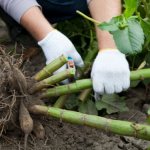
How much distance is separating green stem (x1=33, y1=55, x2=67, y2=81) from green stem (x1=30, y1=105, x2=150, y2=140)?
12cm

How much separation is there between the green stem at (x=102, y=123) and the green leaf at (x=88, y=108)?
25 centimetres

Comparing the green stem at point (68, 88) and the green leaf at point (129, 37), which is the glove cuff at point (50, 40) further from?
the green leaf at point (129, 37)

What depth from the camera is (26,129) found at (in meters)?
1.46

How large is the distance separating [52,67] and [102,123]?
0.32 meters

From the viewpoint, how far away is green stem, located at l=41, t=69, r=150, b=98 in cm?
150

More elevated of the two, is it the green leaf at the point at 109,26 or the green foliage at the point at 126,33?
the green leaf at the point at 109,26

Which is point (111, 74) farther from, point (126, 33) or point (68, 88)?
point (126, 33)

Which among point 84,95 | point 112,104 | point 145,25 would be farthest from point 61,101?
point 145,25

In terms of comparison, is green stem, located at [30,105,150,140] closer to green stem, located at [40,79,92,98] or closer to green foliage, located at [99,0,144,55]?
green stem, located at [40,79,92,98]

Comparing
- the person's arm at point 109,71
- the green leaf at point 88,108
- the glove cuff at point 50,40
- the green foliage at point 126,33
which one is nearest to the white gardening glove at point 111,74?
the person's arm at point 109,71

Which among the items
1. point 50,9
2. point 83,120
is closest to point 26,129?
point 83,120

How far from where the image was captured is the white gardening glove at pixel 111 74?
1.59m

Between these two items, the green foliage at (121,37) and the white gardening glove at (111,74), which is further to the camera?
→ the white gardening glove at (111,74)

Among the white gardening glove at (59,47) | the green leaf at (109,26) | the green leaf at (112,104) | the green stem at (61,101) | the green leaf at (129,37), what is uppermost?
the green leaf at (109,26)
